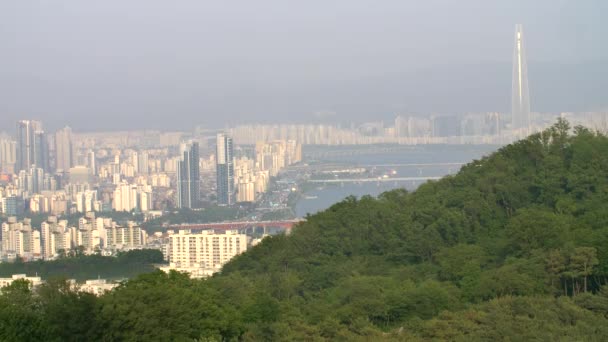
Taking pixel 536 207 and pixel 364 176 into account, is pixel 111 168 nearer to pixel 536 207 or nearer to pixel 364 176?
pixel 364 176

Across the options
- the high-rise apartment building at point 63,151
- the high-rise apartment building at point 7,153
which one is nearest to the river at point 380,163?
the high-rise apartment building at point 63,151

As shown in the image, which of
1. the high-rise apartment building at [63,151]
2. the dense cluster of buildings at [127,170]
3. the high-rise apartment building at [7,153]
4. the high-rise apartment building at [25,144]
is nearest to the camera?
the dense cluster of buildings at [127,170]

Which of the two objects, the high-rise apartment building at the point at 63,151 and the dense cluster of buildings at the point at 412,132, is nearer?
the dense cluster of buildings at the point at 412,132

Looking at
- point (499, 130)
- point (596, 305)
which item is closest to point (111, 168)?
point (499, 130)

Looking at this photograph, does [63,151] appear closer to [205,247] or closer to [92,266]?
[205,247]

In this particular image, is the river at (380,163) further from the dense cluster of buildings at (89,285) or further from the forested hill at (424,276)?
the forested hill at (424,276)

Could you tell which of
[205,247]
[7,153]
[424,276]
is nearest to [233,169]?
[7,153]

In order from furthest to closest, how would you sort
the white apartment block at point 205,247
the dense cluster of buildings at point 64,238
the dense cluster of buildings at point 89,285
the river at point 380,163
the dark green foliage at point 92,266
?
the dense cluster of buildings at point 64,238 < the white apartment block at point 205,247 < the river at point 380,163 < the dark green foliage at point 92,266 < the dense cluster of buildings at point 89,285
